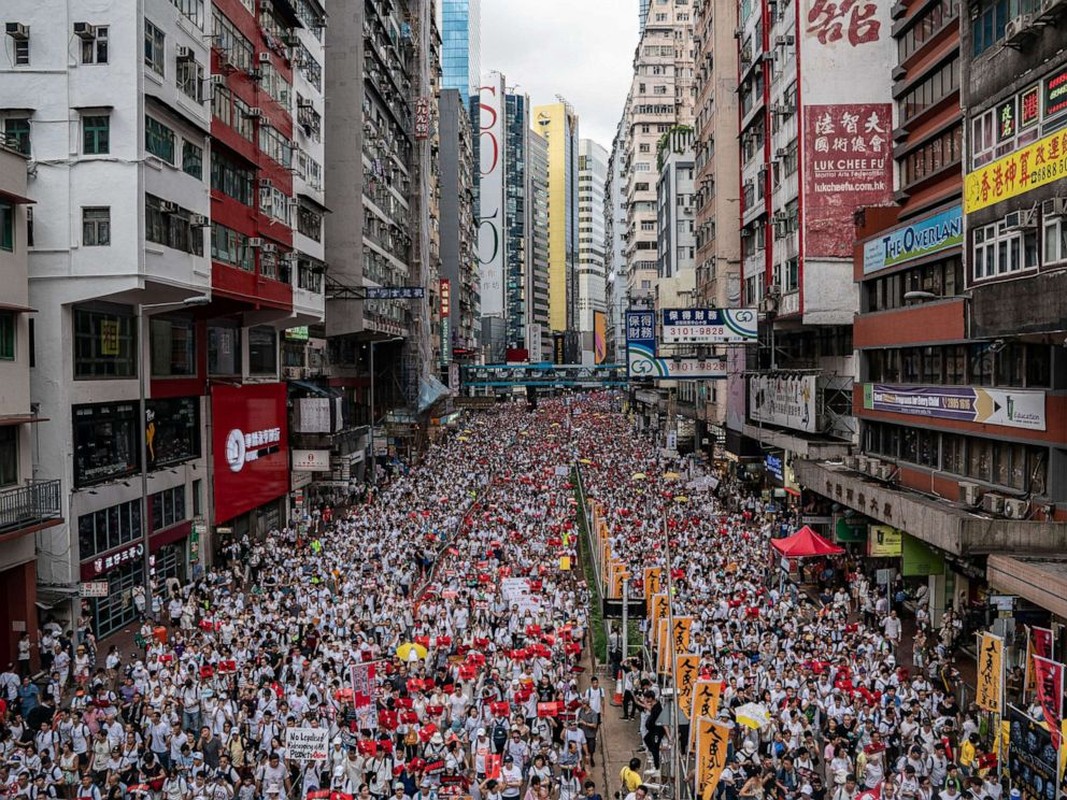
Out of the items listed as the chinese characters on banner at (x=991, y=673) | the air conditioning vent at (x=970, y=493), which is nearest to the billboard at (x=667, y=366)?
the air conditioning vent at (x=970, y=493)

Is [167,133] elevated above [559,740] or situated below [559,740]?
above

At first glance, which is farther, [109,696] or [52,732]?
[109,696]

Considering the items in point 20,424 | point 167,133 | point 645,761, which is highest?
point 167,133

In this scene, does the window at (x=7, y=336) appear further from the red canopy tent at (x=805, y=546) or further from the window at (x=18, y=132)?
the red canopy tent at (x=805, y=546)

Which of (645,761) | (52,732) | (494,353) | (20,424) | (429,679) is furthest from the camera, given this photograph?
(494,353)

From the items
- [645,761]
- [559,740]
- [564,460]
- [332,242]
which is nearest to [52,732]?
[559,740]

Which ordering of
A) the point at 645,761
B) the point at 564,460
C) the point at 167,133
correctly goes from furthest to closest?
the point at 564,460 < the point at 167,133 < the point at 645,761

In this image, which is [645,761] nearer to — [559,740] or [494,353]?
[559,740]

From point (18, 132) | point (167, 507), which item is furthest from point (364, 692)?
point (18, 132)
